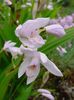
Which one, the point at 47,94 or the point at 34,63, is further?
the point at 47,94

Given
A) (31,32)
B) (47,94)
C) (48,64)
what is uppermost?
(31,32)

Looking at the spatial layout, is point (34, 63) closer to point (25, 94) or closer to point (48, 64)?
point (48, 64)

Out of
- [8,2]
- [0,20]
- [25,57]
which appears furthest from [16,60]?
[0,20]

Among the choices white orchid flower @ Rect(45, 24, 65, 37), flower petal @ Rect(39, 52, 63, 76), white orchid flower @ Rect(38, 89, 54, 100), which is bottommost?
white orchid flower @ Rect(38, 89, 54, 100)

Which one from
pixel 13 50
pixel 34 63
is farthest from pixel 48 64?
pixel 13 50

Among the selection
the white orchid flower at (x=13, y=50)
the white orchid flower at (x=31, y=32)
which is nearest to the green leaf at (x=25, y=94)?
the white orchid flower at (x=13, y=50)

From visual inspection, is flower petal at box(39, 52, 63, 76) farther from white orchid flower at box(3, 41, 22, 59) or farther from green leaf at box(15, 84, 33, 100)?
Result: green leaf at box(15, 84, 33, 100)

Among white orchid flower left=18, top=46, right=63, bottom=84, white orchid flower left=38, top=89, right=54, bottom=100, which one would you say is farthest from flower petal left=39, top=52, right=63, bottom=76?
white orchid flower left=38, top=89, right=54, bottom=100
